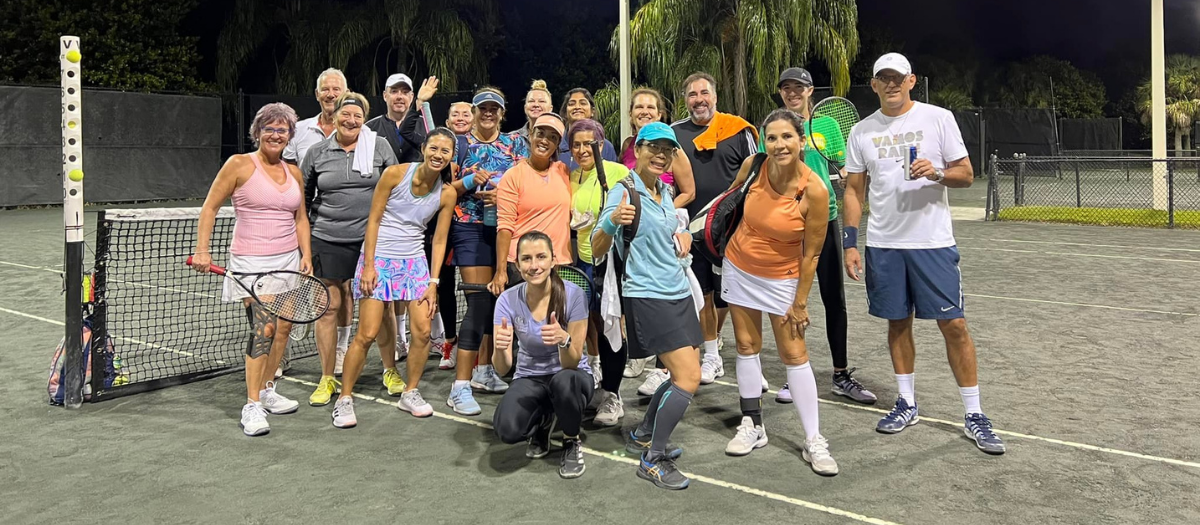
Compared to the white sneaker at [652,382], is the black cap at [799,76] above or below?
above

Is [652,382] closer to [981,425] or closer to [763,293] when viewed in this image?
[763,293]

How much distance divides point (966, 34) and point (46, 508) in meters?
57.2

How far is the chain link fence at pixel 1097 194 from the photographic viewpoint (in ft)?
49.0

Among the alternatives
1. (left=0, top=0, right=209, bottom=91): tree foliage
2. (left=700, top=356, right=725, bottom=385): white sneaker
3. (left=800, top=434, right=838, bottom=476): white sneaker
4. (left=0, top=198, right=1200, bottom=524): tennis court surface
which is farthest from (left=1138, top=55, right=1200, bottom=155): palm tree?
(left=800, top=434, right=838, bottom=476): white sneaker

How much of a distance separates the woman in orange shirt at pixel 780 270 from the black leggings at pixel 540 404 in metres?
0.78

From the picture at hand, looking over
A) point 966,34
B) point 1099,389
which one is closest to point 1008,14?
point 966,34

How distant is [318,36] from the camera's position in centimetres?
2758

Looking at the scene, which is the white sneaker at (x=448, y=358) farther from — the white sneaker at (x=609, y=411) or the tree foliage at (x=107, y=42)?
the tree foliage at (x=107, y=42)

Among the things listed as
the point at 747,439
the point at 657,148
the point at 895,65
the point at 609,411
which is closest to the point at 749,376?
the point at 747,439

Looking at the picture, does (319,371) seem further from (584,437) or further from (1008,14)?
(1008,14)

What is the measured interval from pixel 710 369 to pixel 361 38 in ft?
77.9

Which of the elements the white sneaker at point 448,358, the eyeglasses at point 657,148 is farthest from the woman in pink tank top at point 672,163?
the white sneaker at point 448,358

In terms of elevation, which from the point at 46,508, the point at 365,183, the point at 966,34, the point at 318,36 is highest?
the point at 966,34

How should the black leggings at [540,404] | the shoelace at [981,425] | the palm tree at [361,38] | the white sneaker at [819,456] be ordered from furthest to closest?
the palm tree at [361,38], the shoelace at [981,425], the black leggings at [540,404], the white sneaker at [819,456]
